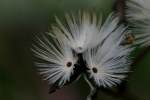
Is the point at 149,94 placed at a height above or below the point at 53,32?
below

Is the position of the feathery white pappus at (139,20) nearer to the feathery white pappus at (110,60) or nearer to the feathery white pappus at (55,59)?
the feathery white pappus at (110,60)

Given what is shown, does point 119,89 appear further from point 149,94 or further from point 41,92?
point 41,92

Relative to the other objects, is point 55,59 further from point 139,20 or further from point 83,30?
point 139,20

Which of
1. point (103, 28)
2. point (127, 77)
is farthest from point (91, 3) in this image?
point (127, 77)

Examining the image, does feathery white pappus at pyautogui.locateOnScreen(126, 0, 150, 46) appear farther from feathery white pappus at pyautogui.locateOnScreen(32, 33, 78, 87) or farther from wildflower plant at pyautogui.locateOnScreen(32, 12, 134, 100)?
feathery white pappus at pyautogui.locateOnScreen(32, 33, 78, 87)

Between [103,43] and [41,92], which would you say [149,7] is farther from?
[41,92]

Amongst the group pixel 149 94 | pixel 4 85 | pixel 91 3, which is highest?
pixel 91 3
